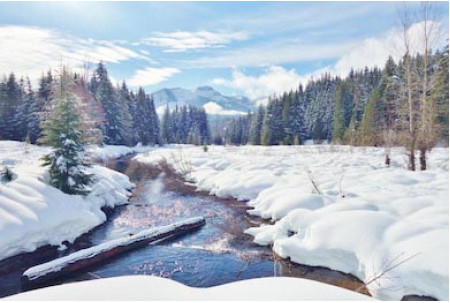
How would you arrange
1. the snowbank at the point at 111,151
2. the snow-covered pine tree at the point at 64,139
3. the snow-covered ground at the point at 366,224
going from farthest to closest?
1. the snowbank at the point at 111,151
2. the snow-covered pine tree at the point at 64,139
3. the snow-covered ground at the point at 366,224

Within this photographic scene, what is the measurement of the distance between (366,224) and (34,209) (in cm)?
760

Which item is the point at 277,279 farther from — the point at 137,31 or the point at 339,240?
the point at 137,31

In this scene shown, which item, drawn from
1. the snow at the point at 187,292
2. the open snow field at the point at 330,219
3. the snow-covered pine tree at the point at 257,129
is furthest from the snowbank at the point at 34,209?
the snow-covered pine tree at the point at 257,129

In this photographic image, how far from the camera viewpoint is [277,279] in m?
3.84

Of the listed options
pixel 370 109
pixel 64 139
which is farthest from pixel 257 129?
pixel 64 139

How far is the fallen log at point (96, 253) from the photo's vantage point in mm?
5770

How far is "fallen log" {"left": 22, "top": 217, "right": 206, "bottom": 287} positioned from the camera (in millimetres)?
5770

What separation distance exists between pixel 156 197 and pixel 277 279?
31.0 feet

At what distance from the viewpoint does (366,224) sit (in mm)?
6711

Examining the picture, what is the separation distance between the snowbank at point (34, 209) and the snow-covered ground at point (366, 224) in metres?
4.76

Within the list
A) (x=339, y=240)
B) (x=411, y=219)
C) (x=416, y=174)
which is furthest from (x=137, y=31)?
(x=416, y=174)

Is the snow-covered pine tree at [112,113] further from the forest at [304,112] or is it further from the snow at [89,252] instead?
the snow at [89,252]

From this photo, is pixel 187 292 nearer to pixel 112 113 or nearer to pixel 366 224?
pixel 366 224

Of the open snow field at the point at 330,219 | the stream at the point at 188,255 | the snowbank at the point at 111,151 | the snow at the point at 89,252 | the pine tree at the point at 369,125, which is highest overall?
the pine tree at the point at 369,125
